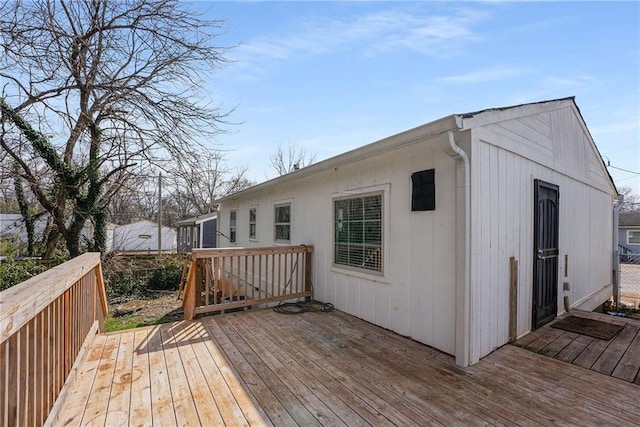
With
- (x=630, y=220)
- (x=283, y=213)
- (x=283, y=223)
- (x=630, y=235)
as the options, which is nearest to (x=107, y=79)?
(x=283, y=213)

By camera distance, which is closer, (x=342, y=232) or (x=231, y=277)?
(x=231, y=277)

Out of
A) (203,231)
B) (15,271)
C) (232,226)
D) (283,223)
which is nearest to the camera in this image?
(15,271)

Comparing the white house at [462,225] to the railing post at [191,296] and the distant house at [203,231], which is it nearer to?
the railing post at [191,296]

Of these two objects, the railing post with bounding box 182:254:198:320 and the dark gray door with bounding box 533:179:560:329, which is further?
the railing post with bounding box 182:254:198:320

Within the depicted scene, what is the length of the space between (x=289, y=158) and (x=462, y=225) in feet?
68.5

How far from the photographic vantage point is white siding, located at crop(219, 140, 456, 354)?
10.6ft

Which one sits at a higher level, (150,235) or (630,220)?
(630,220)

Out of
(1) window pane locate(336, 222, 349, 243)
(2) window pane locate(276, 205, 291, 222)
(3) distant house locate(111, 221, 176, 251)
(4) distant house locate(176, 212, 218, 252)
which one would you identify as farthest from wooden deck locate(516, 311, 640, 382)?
(3) distant house locate(111, 221, 176, 251)

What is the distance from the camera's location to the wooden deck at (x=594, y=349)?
286 centimetres

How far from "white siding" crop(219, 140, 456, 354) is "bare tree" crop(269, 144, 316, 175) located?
17488 millimetres

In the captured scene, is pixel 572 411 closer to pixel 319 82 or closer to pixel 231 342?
pixel 231 342

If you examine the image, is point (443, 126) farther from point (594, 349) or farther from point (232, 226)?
point (232, 226)

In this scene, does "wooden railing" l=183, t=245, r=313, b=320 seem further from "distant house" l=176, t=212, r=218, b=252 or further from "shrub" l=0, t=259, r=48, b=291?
"distant house" l=176, t=212, r=218, b=252

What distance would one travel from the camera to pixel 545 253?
4.14m
